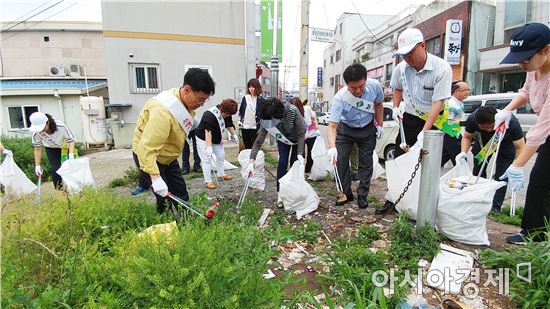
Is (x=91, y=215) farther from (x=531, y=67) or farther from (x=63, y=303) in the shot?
(x=531, y=67)

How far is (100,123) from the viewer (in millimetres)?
12375

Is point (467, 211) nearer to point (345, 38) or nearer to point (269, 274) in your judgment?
point (269, 274)

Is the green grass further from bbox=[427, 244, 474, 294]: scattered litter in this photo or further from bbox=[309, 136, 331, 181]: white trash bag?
bbox=[309, 136, 331, 181]: white trash bag

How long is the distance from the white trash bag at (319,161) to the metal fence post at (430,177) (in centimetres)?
251

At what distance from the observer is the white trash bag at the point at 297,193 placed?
3393 millimetres

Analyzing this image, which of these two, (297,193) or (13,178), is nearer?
(297,193)

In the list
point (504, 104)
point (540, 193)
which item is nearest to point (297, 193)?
point (540, 193)

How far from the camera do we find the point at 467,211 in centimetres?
244

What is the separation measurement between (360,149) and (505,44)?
1445 centimetres

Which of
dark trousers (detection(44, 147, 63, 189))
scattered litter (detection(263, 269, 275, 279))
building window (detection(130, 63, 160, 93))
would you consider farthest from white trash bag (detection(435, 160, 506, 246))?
building window (detection(130, 63, 160, 93))

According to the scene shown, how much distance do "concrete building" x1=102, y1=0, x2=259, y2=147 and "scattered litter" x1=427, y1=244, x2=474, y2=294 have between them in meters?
10.0

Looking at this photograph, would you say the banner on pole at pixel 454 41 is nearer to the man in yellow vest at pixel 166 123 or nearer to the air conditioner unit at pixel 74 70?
the man in yellow vest at pixel 166 123

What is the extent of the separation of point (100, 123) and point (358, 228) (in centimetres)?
1221

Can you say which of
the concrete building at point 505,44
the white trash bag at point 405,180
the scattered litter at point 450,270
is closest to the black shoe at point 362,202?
the white trash bag at point 405,180
